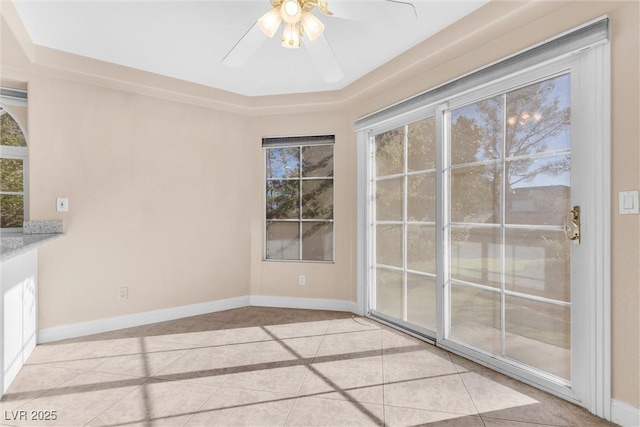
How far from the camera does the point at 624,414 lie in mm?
1609

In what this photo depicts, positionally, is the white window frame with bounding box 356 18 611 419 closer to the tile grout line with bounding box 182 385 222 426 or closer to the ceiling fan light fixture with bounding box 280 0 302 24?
the ceiling fan light fixture with bounding box 280 0 302 24

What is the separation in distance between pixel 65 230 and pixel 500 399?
351 centimetres

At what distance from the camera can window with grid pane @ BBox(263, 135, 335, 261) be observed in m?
3.72

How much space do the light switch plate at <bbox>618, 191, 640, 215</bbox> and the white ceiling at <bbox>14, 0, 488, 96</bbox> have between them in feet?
4.59

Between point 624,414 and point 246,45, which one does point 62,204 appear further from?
point 624,414

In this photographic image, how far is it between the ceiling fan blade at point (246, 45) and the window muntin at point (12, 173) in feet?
7.17

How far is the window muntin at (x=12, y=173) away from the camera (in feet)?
8.90

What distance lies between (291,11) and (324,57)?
0.42 meters

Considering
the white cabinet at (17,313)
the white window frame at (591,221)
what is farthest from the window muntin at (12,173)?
the white window frame at (591,221)

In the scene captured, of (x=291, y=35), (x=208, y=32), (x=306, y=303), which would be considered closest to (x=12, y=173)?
(x=208, y=32)

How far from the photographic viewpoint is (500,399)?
1.88 metres

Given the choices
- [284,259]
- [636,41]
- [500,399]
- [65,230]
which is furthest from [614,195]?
[65,230]

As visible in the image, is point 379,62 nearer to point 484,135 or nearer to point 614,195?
point 484,135

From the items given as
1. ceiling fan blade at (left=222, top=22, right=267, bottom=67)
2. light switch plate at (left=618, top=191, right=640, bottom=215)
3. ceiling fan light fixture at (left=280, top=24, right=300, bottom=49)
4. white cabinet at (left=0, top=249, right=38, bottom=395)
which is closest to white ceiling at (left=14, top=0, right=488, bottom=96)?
ceiling fan light fixture at (left=280, top=24, right=300, bottom=49)
